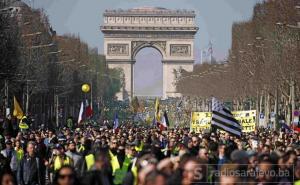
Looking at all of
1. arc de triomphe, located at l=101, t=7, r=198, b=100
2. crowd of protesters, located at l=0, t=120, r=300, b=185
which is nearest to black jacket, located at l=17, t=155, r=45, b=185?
crowd of protesters, located at l=0, t=120, r=300, b=185

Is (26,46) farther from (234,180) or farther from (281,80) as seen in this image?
(234,180)

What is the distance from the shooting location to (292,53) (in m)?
64.5

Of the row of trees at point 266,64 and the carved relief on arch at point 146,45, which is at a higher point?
the carved relief on arch at point 146,45

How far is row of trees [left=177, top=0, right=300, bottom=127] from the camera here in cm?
6425

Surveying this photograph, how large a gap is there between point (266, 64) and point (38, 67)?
14.6 m

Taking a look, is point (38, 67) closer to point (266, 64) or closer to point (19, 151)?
point (266, 64)

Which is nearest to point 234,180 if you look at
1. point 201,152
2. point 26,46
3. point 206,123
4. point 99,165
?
point 99,165

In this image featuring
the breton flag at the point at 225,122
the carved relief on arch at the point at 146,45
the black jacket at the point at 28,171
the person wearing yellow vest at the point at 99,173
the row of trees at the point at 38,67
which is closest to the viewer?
the person wearing yellow vest at the point at 99,173

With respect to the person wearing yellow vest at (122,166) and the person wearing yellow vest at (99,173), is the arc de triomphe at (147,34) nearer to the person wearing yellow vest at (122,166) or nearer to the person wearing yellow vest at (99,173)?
the person wearing yellow vest at (122,166)

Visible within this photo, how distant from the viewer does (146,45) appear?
197875mm

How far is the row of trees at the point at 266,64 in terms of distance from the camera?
211 feet

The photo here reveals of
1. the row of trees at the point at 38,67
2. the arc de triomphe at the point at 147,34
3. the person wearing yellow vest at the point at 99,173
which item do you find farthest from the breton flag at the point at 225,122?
the arc de triomphe at the point at 147,34

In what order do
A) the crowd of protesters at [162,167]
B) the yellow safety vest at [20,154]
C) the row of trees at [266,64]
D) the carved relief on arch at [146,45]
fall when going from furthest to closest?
1. the carved relief on arch at [146,45]
2. the row of trees at [266,64]
3. the yellow safety vest at [20,154]
4. the crowd of protesters at [162,167]

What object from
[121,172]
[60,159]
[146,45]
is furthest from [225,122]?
[146,45]
